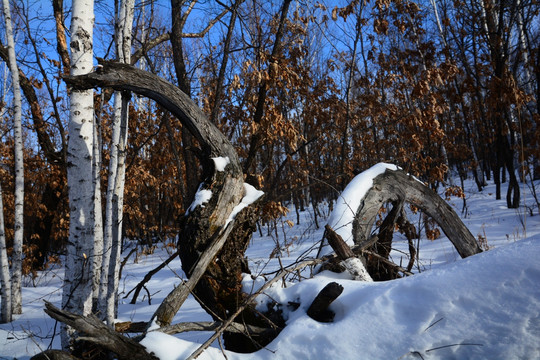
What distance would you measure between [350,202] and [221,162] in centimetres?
117

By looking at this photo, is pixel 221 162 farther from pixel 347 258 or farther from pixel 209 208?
pixel 347 258

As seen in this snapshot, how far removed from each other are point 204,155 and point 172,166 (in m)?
7.43

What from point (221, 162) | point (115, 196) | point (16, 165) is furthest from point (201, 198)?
point (16, 165)

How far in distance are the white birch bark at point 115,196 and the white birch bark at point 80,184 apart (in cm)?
30

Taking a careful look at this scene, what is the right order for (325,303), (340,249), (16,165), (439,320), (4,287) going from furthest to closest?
1. (16,165)
2. (4,287)
3. (340,249)
4. (325,303)
5. (439,320)

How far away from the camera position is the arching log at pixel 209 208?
7.79 ft

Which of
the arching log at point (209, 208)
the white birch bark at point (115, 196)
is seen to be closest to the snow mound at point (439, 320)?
the arching log at point (209, 208)

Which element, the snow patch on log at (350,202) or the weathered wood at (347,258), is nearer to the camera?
the weathered wood at (347,258)

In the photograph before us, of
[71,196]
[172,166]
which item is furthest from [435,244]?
[172,166]

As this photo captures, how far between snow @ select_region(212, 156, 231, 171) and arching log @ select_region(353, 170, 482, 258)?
1197 millimetres

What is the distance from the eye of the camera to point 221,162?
2.62 meters

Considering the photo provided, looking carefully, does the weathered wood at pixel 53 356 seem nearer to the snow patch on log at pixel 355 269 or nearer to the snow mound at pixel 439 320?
the snow mound at pixel 439 320

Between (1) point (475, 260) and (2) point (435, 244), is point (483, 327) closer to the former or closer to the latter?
(1) point (475, 260)

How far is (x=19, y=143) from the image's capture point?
5023 millimetres
